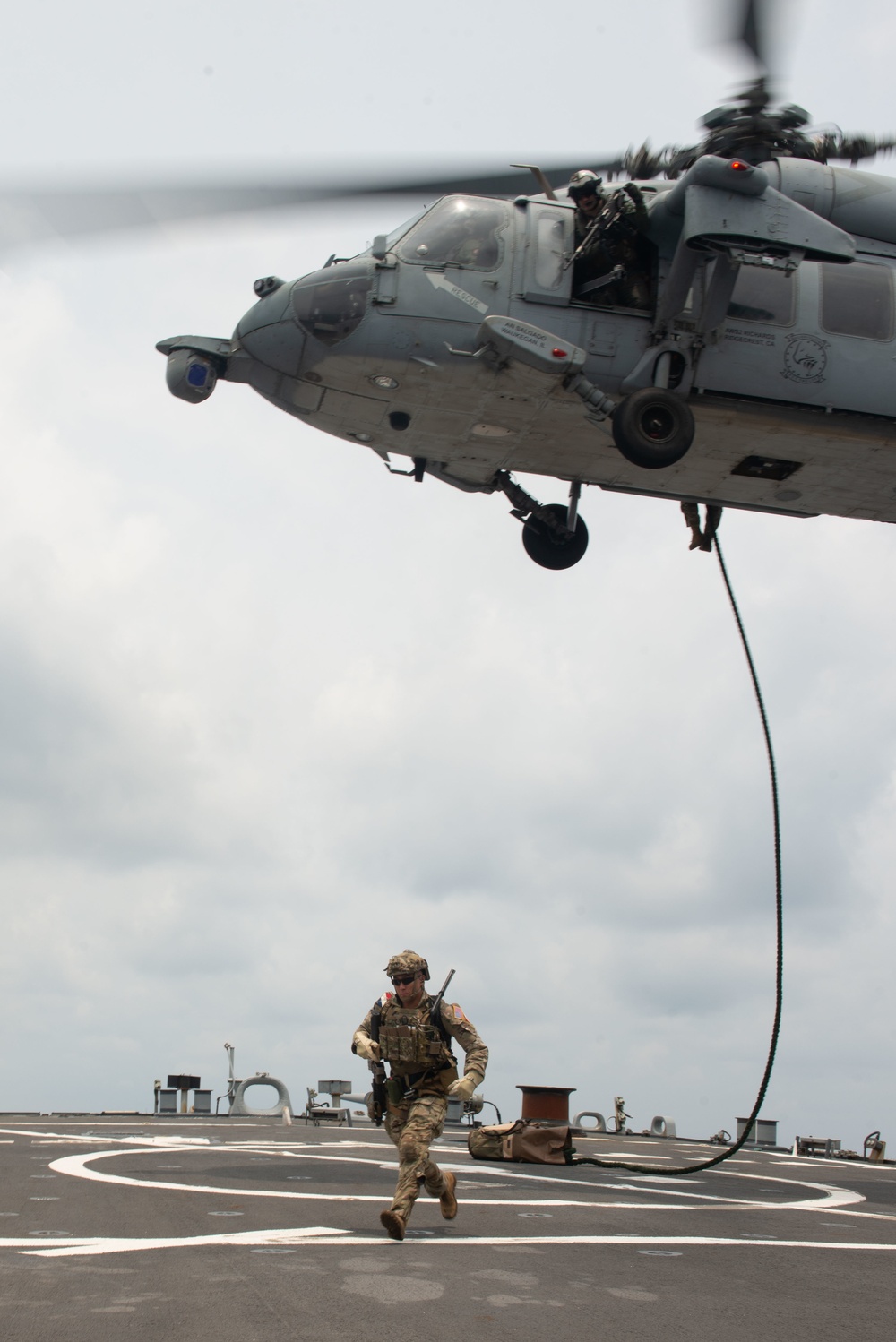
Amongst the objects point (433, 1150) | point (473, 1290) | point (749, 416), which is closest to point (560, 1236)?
point (473, 1290)

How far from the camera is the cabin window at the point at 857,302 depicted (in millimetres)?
13578

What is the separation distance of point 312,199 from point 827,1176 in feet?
42.3

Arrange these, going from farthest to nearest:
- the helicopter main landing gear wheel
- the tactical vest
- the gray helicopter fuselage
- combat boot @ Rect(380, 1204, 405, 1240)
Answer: the gray helicopter fuselage, the helicopter main landing gear wheel, the tactical vest, combat boot @ Rect(380, 1204, 405, 1240)

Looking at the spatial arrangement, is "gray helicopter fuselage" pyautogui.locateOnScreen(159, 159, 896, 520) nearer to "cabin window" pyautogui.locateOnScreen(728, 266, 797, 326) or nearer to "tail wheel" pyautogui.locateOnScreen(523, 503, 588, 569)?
"cabin window" pyautogui.locateOnScreen(728, 266, 797, 326)

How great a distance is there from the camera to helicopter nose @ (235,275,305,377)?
12.9 m

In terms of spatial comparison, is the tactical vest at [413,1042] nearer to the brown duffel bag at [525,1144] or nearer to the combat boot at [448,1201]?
the combat boot at [448,1201]

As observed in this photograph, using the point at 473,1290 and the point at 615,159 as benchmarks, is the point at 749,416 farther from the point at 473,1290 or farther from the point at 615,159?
the point at 473,1290

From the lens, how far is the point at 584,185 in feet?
42.5

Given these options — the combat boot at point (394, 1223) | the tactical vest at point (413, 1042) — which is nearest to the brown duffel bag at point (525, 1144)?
the tactical vest at point (413, 1042)

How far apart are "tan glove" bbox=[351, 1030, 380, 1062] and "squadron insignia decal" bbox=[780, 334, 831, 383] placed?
8.32 m

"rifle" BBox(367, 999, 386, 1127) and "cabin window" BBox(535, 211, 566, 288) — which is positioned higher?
"cabin window" BBox(535, 211, 566, 288)

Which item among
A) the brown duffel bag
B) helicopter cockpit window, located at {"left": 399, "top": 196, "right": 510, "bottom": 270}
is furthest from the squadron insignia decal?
the brown duffel bag

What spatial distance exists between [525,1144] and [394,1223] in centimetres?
704

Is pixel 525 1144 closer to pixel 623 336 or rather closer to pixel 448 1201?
pixel 448 1201
